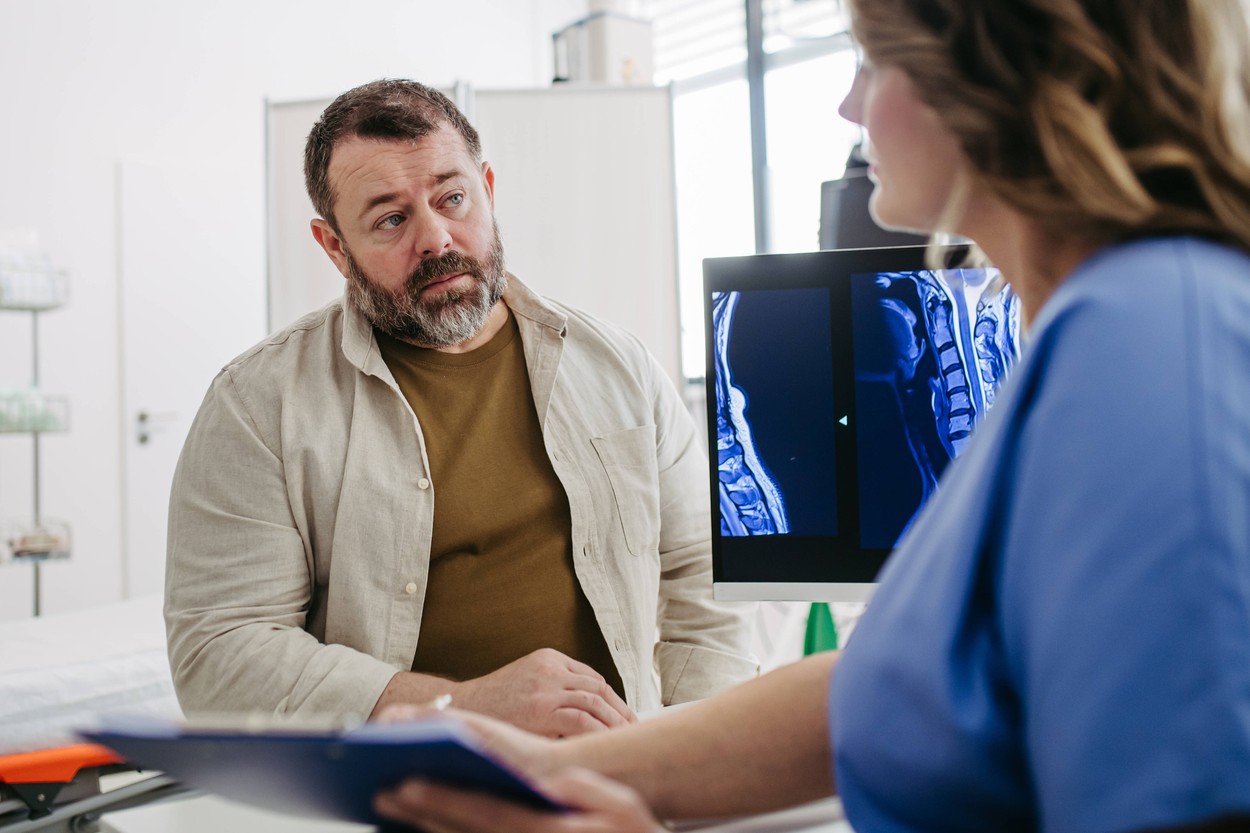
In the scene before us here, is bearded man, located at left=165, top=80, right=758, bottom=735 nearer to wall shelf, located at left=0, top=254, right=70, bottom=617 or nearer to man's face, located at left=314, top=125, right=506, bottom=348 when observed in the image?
man's face, located at left=314, top=125, right=506, bottom=348

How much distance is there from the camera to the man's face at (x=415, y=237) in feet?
5.27

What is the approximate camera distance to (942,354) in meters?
1.20

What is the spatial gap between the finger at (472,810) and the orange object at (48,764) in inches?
35.8

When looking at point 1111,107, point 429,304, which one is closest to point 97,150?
point 429,304

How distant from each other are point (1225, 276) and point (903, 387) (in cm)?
71

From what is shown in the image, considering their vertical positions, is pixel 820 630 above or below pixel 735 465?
below

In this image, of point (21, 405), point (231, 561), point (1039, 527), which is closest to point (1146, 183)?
point (1039, 527)

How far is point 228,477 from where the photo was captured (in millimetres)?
1424

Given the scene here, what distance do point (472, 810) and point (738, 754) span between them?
26cm

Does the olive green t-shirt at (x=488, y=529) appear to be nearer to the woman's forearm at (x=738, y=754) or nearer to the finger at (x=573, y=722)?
the finger at (x=573, y=722)

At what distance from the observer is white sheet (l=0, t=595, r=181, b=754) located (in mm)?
1975

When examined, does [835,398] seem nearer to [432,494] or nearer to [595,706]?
[595,706]

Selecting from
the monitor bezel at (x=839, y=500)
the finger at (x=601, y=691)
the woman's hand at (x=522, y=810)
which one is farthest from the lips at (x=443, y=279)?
the woman's hand at (x=522, y=810)

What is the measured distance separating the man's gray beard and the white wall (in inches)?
85.9
